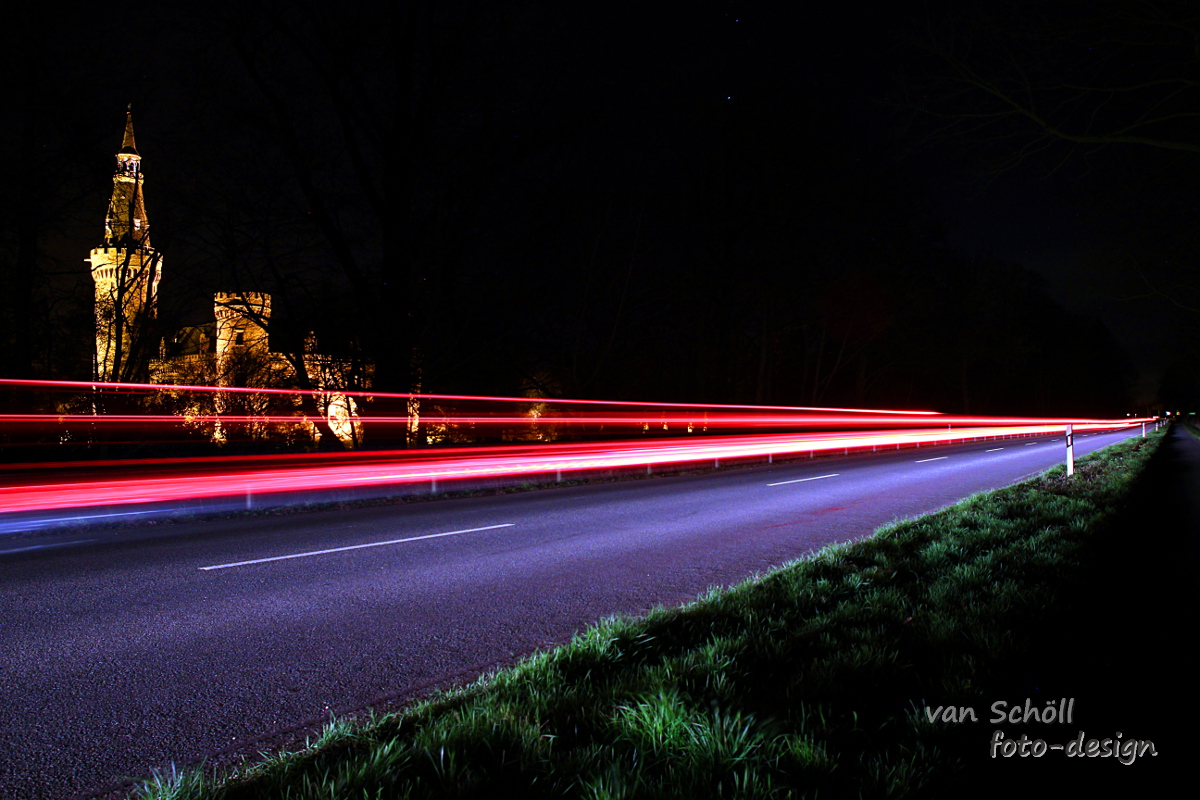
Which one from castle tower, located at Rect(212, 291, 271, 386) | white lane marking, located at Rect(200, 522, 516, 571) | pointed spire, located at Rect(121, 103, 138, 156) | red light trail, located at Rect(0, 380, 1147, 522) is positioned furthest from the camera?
castle tower, located at Rect(212, 291, 271, 386)

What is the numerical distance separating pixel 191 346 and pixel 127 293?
322 centimetres

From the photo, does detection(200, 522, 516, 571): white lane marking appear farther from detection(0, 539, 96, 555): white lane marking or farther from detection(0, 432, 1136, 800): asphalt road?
detection(0, 539, 96, 555): white lane marking

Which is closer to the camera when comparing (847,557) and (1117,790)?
(1117,790)

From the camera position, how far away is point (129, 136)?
62.5 ft

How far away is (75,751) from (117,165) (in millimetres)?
19995

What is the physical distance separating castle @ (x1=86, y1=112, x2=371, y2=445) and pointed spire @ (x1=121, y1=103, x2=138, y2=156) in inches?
1.6

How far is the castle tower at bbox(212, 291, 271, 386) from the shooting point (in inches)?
822

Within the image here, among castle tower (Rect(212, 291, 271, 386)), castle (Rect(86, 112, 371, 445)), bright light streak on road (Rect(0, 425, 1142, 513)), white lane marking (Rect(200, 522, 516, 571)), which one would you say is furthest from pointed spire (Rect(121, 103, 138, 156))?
white lane marking (Rect(200, 522, 516, 571))

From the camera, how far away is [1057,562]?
19.1ft

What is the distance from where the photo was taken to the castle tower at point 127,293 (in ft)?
68.6

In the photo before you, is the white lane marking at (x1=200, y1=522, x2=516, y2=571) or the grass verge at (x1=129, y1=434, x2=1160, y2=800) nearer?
the grass verge at (x1=129, y1=434, x2=1160, y2=800)

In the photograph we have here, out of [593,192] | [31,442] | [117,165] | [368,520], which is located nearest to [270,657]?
[368,520]

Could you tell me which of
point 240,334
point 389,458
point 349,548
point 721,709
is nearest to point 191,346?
point 240,334

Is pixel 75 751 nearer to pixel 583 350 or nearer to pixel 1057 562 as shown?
pixel 1057 562
